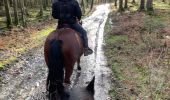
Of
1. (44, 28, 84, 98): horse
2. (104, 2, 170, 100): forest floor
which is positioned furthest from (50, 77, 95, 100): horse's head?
(104, 2, 170, 100): forest floor

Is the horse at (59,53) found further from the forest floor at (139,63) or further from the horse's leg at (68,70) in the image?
the forest floor at (139,63)

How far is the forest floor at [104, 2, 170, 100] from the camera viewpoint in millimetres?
9906

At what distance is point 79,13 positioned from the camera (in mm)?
8906

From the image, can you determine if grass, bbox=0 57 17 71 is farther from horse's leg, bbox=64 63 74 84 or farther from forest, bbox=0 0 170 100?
horse's leg, bbox=64 63 74 84

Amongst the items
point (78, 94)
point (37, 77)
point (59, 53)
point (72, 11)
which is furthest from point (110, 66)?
point (78, 94)

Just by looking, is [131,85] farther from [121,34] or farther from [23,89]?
[121,34]

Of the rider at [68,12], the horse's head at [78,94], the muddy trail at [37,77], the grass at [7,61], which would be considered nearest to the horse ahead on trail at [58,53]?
the rider at [68,12]

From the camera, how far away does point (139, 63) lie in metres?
13.2

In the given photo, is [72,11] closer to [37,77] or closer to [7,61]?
[37,77]

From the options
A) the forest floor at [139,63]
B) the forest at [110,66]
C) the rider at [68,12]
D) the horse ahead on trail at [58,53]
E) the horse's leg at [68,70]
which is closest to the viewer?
the horse ahead on trail at [58,53]

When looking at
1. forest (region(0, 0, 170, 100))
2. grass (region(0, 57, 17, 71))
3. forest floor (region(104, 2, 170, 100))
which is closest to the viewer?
forest floor (region(104, 2, 170, 100))

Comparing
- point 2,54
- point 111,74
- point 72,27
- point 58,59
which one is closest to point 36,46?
point 2,54

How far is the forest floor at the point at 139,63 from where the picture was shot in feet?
32.5

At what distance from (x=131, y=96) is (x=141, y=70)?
9.53 feet
